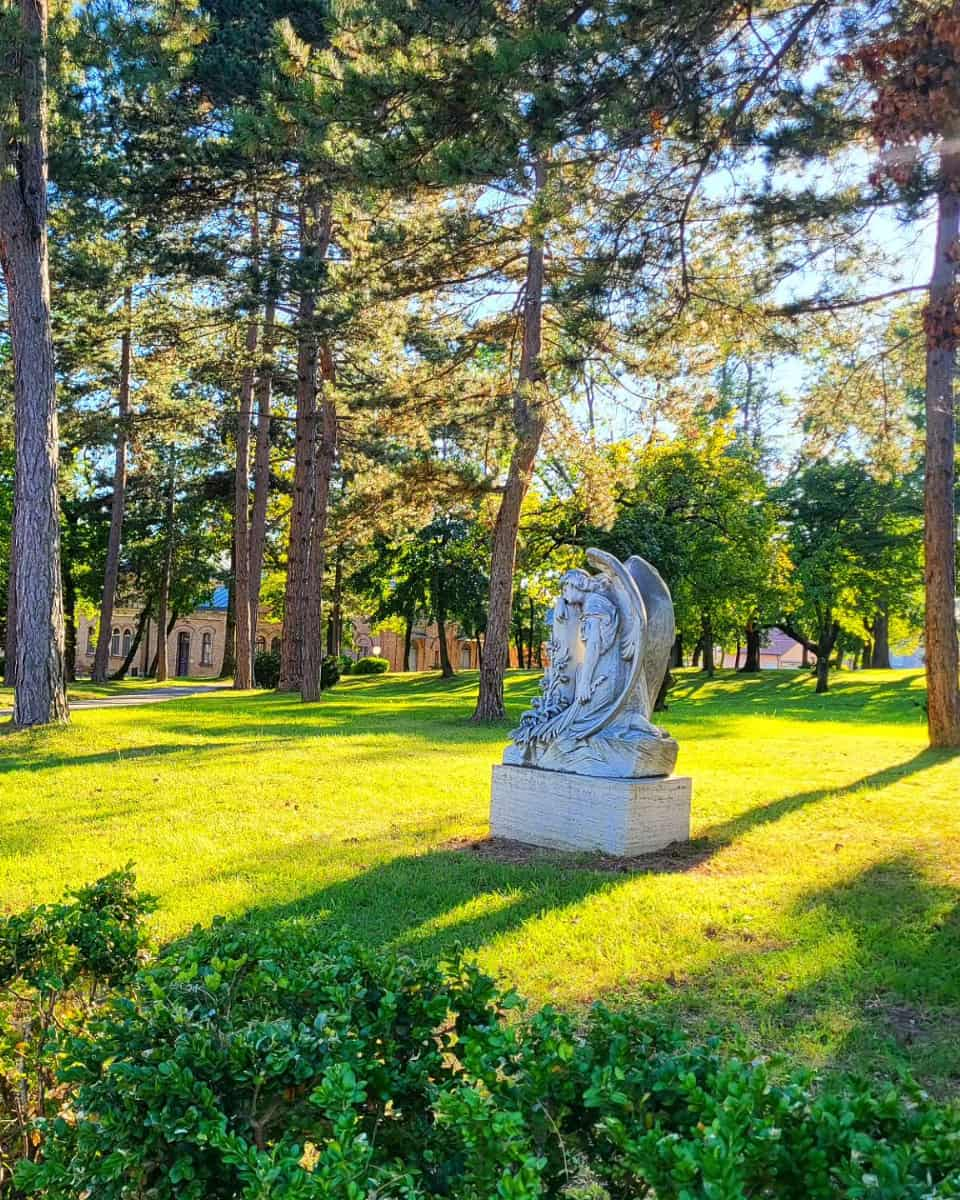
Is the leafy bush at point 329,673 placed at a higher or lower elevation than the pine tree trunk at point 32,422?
lower

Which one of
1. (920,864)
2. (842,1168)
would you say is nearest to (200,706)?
(920,864)

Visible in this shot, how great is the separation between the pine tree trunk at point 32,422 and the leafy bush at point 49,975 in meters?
9.36

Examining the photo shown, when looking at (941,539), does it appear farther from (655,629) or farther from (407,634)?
(407,634)

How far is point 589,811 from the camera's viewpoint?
6.82 meters

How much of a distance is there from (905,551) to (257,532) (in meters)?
19.1

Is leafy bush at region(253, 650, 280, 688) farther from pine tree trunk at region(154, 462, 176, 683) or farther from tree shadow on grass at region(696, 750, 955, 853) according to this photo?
tree shadow on grass at region(696, 750, 955, 853)

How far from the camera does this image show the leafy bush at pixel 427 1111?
1.60 metres

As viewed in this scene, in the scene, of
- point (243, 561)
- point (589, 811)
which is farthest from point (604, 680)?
point (243, 561)

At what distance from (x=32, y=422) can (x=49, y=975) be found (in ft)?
34.9

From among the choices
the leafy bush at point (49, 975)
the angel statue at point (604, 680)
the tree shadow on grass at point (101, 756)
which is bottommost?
the tree shadow on grass at point (101, 756)

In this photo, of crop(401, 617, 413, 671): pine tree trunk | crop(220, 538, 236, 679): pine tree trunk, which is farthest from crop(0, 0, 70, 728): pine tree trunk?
crop(220, 538, 236, 679): pine tree trunk

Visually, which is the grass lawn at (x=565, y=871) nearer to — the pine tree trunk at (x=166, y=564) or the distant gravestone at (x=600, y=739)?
the distant gravestone at (x=600, y=739)

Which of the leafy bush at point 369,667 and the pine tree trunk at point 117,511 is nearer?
the pine tree trunk at point 117,511

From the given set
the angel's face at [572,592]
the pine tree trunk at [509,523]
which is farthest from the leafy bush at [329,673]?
the angel's face at [572,592]
